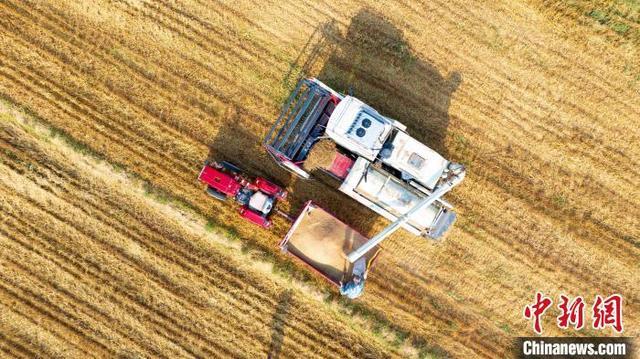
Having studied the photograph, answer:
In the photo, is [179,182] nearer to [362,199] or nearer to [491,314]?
[362,199]

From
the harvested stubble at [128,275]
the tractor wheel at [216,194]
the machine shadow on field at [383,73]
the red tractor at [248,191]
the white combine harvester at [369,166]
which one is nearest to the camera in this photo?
the white combine harvester at [369,166]

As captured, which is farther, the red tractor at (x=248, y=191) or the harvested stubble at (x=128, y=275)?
the harvested stubble at (x=128, y=275)

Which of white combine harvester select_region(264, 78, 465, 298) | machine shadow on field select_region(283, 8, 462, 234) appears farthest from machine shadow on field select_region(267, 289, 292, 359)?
machine shadow on field select_region(283, 8, 462, 234)

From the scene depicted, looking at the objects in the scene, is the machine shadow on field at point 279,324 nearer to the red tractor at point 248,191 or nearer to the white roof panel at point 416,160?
the red tractor at point 248,191

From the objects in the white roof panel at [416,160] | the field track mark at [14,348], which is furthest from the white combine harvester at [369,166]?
the field track mark at [14,348]

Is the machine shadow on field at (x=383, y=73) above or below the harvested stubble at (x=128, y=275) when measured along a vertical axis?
above

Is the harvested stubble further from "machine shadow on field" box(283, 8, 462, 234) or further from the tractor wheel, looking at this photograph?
"machine shadow on field" box(283, 8, 462, 234)

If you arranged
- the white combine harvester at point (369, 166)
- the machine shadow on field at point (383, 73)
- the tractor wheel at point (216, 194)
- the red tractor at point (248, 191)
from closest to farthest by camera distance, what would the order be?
the white combine harvester at point (369, 166) < the red tractor at point (248, 191) < the tractor wheel at point (216, 194) < the machine shadow on field at point (383, 73)
